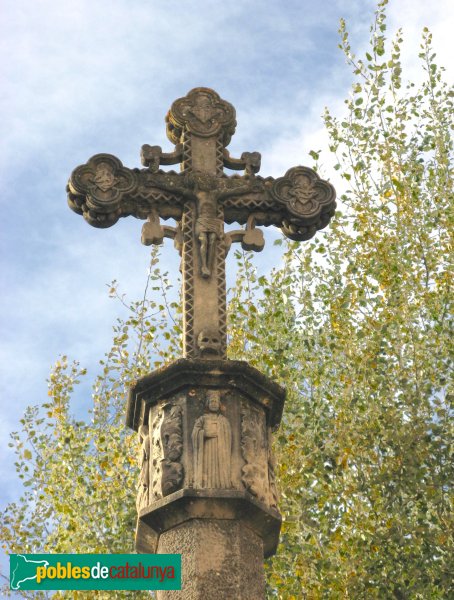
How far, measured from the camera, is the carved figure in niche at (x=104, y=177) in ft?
23.5

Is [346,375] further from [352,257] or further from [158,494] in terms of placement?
[158,494]

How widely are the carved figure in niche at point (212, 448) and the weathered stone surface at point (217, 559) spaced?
0.23 m

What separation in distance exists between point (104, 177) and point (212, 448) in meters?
2.39

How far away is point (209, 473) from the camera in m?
5.65

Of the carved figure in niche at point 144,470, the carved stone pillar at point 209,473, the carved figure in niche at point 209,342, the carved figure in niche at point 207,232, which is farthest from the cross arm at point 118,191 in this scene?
the carved figure in niche at point 144,470

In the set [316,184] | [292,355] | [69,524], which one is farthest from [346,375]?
[316,184]

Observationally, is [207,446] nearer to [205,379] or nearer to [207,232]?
[205,379]

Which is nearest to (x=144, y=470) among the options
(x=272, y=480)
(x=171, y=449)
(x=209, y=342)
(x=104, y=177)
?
(x=171, y=449)

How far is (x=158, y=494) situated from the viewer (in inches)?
225

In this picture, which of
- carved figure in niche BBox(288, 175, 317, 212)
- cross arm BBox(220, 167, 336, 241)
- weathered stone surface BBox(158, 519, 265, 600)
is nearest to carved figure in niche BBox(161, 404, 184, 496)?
weathered stone surface BBox(158, 519, 265, 600)

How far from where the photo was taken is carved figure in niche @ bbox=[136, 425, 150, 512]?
593cm

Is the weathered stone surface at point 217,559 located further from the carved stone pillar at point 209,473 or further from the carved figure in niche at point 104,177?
the carved figure in niche at point 104,177

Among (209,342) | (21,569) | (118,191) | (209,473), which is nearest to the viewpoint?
(209,473)

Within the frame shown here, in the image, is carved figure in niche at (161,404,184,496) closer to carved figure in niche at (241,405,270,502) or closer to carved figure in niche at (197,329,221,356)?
carved figure in niche at (241,405,270,502)
